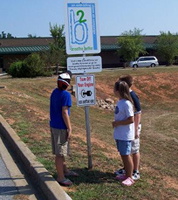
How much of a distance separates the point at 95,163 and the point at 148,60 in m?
44.4

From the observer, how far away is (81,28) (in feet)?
18.3

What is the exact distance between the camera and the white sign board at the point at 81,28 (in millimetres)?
5523

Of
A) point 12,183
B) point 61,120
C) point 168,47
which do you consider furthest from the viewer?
point 168,47

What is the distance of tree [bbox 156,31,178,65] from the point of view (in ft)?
176

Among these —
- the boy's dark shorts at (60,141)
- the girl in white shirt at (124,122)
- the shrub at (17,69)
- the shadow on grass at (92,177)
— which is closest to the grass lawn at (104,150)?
the shadow on grass at (92,177)

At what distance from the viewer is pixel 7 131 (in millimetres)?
8453

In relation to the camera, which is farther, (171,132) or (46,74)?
(46,74)

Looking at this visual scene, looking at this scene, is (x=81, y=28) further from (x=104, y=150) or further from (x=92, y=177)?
(x=104, y=150)

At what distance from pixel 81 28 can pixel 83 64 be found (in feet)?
1.86

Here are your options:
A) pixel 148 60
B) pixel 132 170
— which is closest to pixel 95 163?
pixel 132 170

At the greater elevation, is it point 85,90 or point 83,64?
point 83,64

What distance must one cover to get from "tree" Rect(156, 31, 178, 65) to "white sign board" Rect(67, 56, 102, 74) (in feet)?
163

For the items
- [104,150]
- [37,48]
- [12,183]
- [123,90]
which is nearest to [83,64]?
[123,90]

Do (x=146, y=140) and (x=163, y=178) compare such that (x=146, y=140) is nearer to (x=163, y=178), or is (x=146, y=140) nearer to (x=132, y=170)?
(x=163, y=178)
